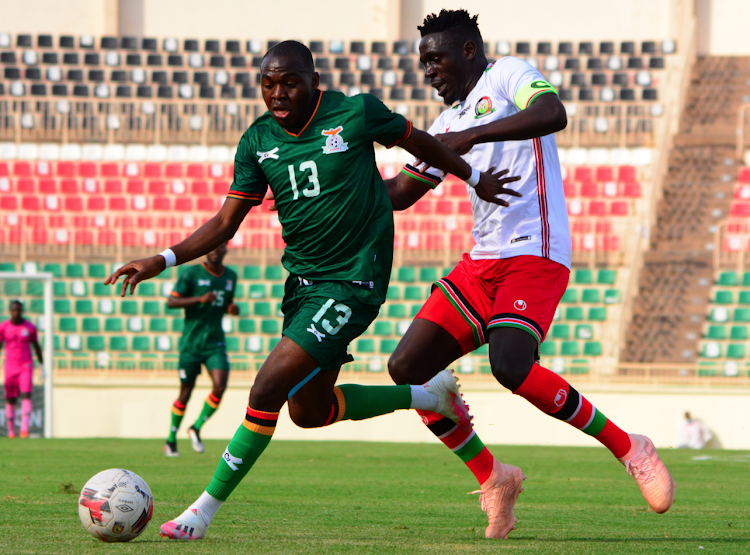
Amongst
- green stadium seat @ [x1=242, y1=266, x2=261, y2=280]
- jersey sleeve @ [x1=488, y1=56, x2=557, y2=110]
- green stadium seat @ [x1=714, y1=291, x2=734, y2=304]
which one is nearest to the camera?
jersey sleeve @ [x1=488, y1=56, x2=557, y2=110]

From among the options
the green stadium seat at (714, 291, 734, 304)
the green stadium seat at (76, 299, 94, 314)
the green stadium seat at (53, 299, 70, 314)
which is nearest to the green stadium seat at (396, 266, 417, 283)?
the green stadium seat at (714, 291, 734, 304)

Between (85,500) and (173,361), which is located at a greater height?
(85,500)

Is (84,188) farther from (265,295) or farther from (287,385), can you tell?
(287,385)

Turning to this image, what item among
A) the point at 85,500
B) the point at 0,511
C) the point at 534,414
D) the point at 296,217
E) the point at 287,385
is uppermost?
the point at 296,217

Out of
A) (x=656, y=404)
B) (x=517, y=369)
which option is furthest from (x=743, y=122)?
A: (x=517, y=369)

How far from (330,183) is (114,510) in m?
1.62

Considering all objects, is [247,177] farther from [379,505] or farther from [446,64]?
[379,505]

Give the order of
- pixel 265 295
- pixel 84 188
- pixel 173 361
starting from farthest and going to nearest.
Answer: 1. pixel 84 188
2. pixel 265 295
3. pixel 173 361

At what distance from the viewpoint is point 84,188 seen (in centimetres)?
2270

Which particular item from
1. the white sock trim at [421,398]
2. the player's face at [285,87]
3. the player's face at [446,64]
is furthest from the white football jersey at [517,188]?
the player's face at [285,87]

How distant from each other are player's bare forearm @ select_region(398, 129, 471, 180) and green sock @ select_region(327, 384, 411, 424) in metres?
1.09

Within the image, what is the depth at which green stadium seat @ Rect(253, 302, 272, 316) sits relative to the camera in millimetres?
20031

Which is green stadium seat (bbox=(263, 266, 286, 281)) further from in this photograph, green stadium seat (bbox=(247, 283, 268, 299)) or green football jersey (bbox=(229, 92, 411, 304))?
green football jersey (bbox=(229, 92, 411, 304))

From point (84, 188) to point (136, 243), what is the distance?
235 cm
